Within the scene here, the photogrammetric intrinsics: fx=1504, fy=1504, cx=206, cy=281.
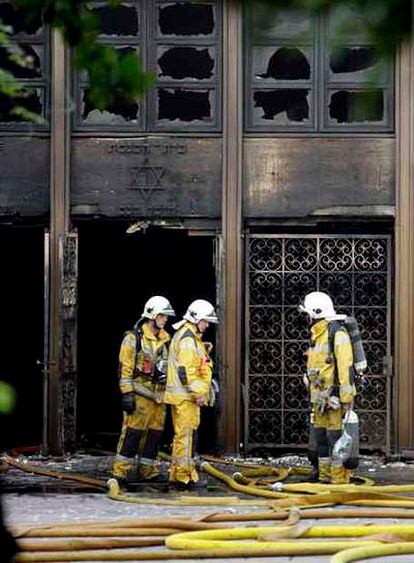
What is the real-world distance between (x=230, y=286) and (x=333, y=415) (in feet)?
9.03

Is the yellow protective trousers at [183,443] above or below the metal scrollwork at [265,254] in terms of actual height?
below

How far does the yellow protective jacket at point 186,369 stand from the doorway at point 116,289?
591cm

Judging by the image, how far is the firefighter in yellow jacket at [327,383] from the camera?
572 inches

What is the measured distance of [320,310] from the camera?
48.2ft

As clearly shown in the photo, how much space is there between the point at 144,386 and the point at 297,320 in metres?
2.72

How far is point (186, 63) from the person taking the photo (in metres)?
17.1

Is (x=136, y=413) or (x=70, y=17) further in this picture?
(x=136, y=413)

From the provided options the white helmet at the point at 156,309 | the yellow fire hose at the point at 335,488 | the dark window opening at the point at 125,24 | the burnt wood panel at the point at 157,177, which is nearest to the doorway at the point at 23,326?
the burnt wood panel at the point at 157,177

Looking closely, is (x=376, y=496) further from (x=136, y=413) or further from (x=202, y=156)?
(x=202, y=156)

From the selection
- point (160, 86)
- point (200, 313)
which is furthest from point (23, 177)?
point (200, 313)

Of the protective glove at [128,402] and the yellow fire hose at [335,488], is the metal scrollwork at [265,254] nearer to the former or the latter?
the protective glove at [128,402]

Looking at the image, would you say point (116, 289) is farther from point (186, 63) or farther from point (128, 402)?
point (128, 402)

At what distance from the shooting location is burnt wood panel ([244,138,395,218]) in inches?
667

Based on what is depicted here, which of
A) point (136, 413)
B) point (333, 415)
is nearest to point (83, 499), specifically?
point (136, 413)
